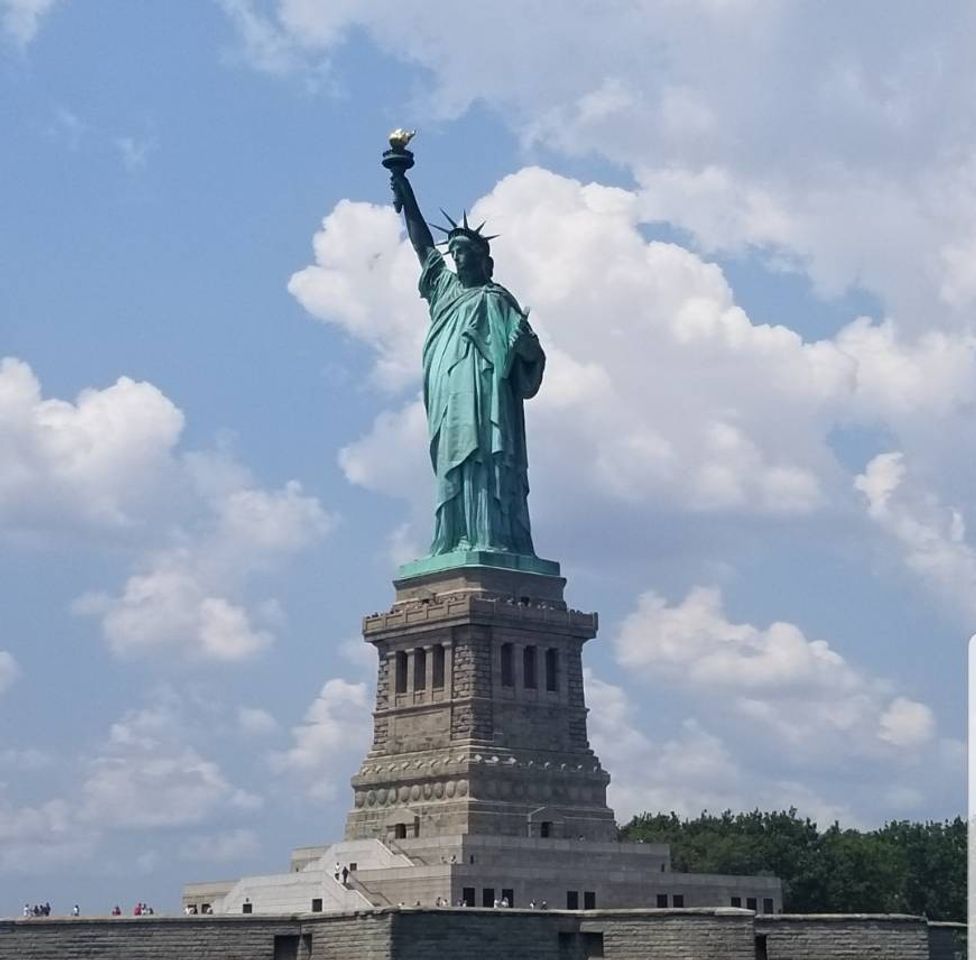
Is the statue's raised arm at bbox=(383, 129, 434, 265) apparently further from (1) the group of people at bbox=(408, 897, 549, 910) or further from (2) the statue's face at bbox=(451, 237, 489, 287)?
(1) the group of people at bbox=(408, 897, 549, 910)

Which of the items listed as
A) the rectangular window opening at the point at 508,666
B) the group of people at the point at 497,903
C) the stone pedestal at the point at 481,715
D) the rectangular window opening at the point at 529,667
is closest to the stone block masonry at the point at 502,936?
the group of people at the point at 497,903

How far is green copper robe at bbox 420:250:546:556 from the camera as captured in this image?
73.4 metres

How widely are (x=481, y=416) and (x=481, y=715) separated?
10697mm

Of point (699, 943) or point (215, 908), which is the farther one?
point (215, 908)

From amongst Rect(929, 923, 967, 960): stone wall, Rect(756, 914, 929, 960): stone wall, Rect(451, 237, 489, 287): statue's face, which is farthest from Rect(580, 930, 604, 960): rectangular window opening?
Rect(451, 237, 489, 287): statue's face

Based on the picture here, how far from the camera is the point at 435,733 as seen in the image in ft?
232

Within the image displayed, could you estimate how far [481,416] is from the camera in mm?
74000

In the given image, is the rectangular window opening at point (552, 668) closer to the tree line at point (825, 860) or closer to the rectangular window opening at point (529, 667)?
the rectangular window opening at point (529, 667)

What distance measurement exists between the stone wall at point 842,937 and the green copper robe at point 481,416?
2686 centimetres

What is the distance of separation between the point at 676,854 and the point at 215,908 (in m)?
24.2

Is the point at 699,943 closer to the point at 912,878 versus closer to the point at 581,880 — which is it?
the point at 581,880

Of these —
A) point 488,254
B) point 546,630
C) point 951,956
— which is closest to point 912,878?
point 546,630

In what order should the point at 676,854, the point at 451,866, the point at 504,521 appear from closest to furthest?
the point at 451,866 → the point at 504,521 → the point at 676,854

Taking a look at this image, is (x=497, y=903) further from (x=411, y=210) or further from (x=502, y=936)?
(x=411, y=210)
